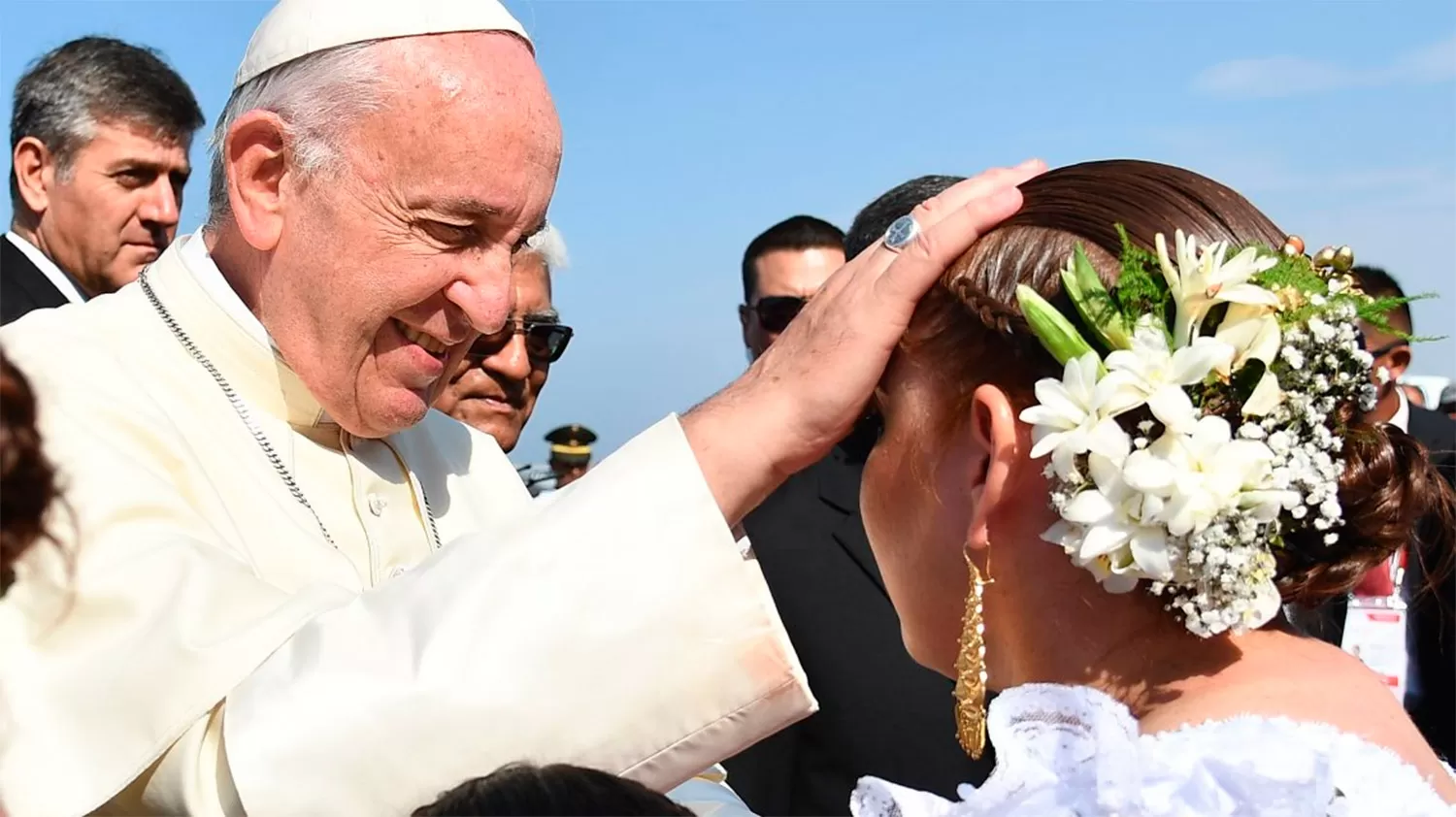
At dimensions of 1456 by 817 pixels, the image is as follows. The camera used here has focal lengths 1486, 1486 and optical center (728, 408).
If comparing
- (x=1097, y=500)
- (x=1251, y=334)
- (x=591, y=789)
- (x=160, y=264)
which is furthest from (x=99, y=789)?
(x=1251, y=334)

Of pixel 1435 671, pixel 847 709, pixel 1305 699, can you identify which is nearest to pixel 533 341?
Result: pixel 847 709

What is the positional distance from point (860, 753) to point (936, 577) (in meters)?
1.71

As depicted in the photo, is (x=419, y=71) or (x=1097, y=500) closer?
(x=1097, y=500)

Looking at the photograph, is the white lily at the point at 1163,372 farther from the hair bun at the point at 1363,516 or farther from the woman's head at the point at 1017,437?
the hair bun at the point at 1363,516

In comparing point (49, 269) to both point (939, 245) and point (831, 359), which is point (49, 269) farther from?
point (939, 245)

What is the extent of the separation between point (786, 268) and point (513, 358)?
1629 mm

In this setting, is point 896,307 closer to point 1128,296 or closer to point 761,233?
point 1128,296

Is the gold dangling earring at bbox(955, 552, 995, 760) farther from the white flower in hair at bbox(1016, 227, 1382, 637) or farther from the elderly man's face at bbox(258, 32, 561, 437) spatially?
the elderly man's face at bbox(258, 32, 561, 437)

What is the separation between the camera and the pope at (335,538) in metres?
2.29

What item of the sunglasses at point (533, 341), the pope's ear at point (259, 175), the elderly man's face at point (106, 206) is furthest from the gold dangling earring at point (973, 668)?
the elderly man's face at point (106, 206)

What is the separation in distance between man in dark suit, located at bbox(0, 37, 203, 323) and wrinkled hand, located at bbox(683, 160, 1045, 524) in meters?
4.08

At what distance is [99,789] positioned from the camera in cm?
240

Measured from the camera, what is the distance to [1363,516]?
2.17 metres

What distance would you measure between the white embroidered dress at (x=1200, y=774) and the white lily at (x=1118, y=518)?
0.75 feet
